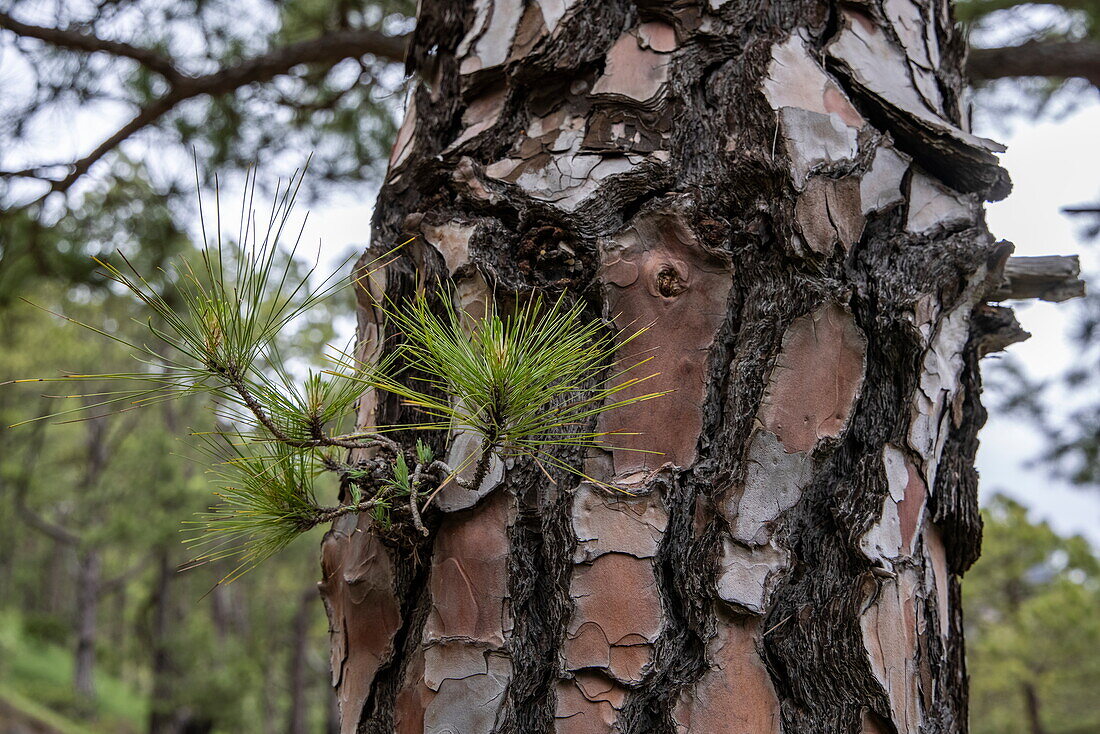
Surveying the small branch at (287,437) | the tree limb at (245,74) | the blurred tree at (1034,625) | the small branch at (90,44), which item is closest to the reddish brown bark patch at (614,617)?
the small branch at (287,437)

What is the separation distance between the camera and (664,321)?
74 cm

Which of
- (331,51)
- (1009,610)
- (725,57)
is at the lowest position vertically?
(1009,610)

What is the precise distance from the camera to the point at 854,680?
691 mm

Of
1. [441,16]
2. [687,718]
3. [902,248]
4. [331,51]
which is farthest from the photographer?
[331,51]

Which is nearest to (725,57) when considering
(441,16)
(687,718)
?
(441,16)

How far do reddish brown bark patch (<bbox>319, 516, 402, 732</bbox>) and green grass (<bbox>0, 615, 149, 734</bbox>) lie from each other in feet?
28.0

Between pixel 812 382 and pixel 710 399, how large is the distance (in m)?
0.10

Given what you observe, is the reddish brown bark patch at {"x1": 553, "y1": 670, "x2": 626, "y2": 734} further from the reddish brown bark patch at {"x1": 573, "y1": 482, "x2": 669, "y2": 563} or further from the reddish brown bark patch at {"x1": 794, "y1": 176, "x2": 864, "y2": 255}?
the reddish brown bark patch at {"x1": 794, "y1": 176, "x2": 864, "y2": 255}

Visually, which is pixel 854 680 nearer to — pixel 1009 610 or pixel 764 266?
pixel 764 266

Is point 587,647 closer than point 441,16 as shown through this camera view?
Yes

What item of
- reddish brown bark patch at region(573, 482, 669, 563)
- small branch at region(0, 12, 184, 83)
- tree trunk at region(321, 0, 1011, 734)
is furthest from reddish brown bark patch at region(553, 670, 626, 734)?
small branch at region(0, 12, 184, 83)

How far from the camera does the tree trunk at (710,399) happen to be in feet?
2.26

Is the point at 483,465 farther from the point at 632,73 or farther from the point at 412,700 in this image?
the point at 632,73

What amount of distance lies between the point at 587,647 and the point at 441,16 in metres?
0.75
